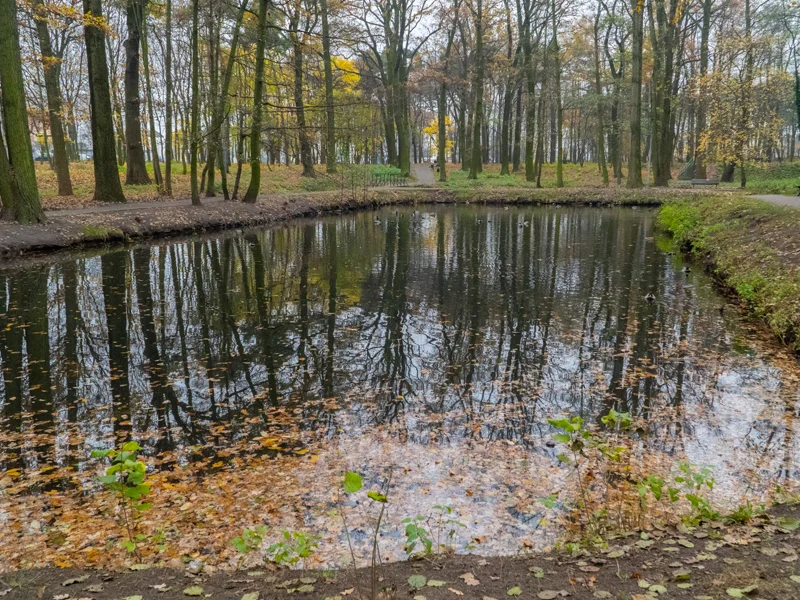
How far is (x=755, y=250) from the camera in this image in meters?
11.2

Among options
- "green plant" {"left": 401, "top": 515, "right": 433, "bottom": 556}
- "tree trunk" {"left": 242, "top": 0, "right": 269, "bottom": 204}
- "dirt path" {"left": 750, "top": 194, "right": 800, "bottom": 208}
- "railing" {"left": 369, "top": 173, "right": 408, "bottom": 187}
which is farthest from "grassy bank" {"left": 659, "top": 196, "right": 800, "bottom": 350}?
"railing" {"left": 369, "top": 173, "right": 408, "bottom": 187}

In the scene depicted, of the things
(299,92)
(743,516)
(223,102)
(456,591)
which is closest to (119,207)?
(223,102)

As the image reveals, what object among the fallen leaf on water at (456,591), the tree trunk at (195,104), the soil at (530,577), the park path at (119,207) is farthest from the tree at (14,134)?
the fallen leaf on water at (456,591)

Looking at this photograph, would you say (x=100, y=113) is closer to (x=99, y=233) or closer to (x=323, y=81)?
(x=99, y=233)

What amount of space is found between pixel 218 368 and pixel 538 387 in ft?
12.3

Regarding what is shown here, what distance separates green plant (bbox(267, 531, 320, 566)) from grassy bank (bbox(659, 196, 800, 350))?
665 centimetres

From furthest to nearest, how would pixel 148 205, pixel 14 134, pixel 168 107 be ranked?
pixel 168 107 → pixel 148 205 → pixel 14 134

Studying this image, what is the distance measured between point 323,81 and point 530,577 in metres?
32.9

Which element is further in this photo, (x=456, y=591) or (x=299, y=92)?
(x=299, y=92)

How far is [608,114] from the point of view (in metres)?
44.0

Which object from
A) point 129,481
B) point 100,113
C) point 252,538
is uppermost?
point 100,113

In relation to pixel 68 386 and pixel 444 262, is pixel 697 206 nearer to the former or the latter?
pixel 444 262

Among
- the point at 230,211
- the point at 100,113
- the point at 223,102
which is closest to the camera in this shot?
the point at 100,113

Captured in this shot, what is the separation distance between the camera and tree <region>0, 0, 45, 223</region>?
1307cm
